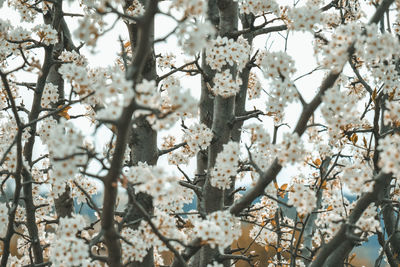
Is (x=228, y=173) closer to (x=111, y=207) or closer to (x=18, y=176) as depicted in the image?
(x=111, y=207)

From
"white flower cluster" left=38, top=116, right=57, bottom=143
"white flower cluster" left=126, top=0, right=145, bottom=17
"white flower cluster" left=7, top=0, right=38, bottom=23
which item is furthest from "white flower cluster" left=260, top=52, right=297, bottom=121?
"white flower cluster" left=7, top=0, right=38, bottom=23

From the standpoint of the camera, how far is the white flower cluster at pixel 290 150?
2.52 metres

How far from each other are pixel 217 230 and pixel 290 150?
65cm

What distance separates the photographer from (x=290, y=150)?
2525mm

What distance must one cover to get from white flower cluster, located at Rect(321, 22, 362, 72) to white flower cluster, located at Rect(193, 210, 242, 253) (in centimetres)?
112

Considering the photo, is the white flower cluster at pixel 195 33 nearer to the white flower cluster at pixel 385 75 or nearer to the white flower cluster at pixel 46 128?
the white flower cluster at pixel 385 75

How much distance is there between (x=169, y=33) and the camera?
2.04 meters

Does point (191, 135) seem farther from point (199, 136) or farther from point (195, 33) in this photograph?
point (195, 33)

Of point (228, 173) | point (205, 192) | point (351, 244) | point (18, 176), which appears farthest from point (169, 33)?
point (205, 192)

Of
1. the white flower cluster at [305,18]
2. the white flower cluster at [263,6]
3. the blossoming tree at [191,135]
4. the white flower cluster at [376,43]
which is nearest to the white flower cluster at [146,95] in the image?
the blossoming tree at [191,135]

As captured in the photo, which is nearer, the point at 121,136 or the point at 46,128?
the point at 121,136

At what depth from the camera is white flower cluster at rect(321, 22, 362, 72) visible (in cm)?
239

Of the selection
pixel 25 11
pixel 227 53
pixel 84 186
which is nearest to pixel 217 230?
pixel 227 53

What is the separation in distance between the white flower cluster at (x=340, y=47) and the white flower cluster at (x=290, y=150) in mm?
474
